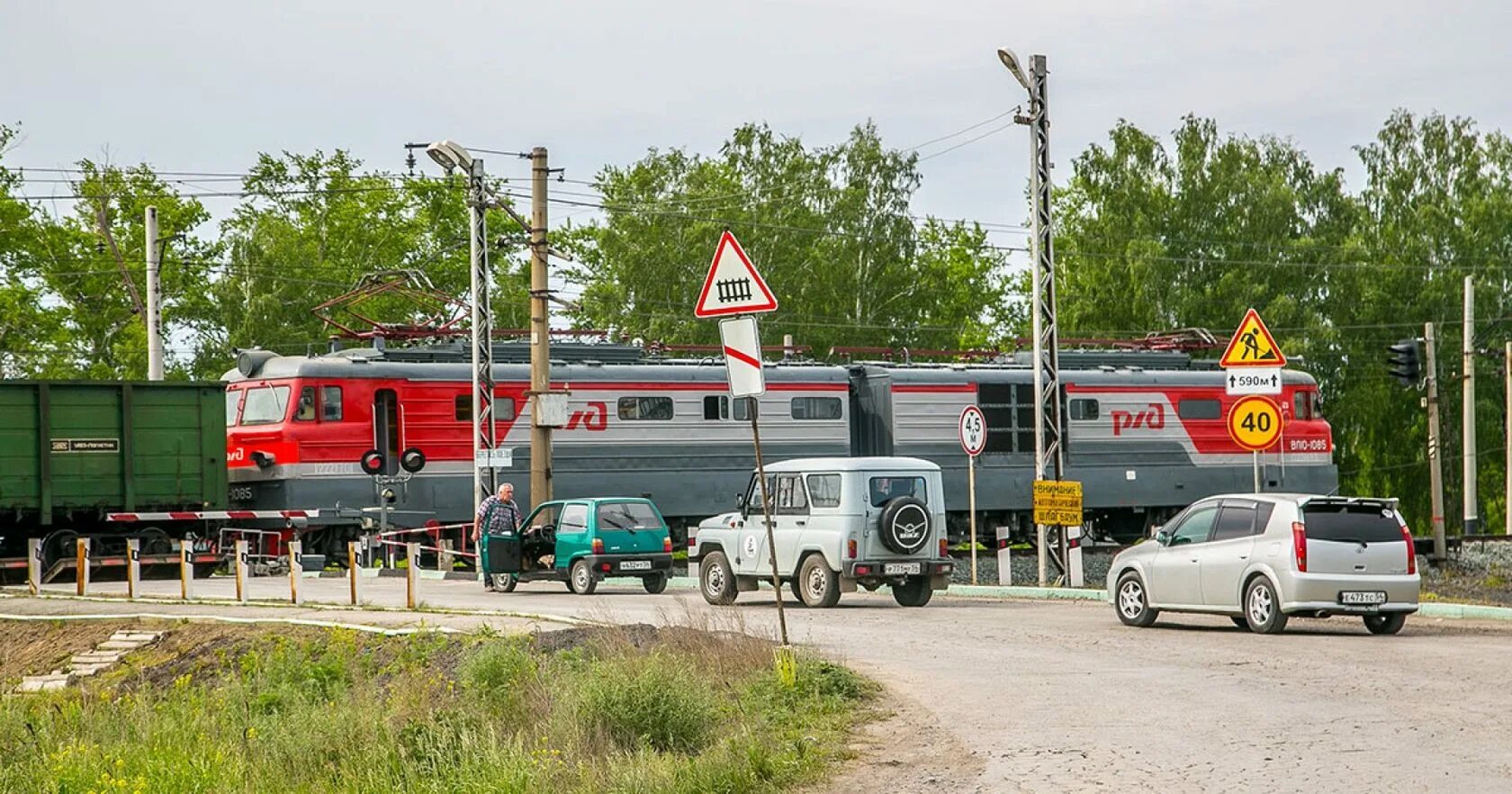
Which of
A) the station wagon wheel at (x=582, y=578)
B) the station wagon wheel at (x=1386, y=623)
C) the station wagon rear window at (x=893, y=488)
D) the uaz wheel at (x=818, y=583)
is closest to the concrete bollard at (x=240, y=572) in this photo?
the station wagon wheel at (x=582, y=578)

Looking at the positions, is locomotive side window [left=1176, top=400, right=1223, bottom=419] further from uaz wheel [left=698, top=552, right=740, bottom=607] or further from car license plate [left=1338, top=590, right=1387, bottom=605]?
car license plate [left=1338, top=590, right=1387, bottom=605]

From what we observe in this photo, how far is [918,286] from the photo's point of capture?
6812 centimetres

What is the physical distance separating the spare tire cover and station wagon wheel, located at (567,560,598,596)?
16.6 ft

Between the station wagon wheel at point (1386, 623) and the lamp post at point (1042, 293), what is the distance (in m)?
8.50

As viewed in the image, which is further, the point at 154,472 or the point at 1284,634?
the point at 154,472

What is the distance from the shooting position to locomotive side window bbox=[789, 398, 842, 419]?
1510 inches

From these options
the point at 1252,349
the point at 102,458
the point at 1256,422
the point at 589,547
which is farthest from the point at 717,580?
the point at 102,458

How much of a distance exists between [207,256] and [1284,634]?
5406 cm

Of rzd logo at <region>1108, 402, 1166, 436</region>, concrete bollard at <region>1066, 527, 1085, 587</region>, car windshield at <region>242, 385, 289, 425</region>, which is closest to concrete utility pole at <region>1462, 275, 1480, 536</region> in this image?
rzd logo at <region>1108, 402, 1166, 436</region>

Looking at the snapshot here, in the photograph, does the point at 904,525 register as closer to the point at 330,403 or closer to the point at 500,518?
the point at 500,518

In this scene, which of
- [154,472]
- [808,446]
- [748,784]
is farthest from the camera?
[808,446]

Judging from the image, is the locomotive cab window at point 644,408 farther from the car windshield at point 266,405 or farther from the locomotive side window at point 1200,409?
the locomotive side window at point 1200,409

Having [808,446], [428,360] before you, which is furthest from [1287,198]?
[428,360]

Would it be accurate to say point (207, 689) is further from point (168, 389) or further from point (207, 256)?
point (207, 256)
